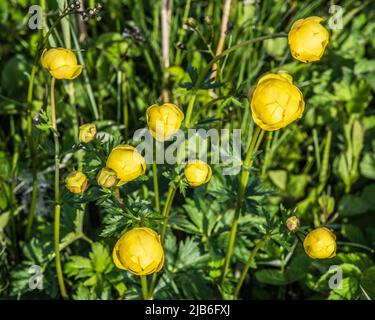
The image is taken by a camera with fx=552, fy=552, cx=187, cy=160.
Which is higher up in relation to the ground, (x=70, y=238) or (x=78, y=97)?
(x=78, y=97)

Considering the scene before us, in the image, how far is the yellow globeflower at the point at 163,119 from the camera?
101cm

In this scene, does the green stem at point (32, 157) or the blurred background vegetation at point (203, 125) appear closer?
the green stem at point (32, 157)

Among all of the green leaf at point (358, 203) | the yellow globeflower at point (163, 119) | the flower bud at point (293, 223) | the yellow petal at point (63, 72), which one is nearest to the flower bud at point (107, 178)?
the yellow globeflower at point (163, 119)

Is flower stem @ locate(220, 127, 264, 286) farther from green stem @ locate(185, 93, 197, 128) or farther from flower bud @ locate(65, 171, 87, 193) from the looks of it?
flower bud @ locate(65, 171, 87, 193)

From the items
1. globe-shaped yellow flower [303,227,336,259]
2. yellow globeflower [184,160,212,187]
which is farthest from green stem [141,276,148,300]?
globe-shaped yellow flower [303,227,336,259]

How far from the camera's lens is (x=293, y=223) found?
1.03m

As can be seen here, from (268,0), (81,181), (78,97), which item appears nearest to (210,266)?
(81,181)

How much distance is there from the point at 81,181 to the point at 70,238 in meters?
0.40

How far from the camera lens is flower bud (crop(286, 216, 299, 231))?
3.37 ft

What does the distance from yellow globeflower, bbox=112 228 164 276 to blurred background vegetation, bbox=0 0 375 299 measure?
200 millimetres

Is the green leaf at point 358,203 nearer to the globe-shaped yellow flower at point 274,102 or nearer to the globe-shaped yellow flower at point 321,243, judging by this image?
the globe-shaped yellow flower at point 321,243

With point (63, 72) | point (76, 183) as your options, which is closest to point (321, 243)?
point (76, 183)
